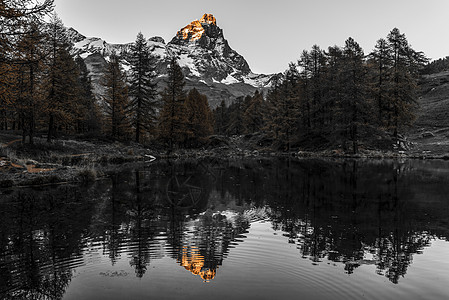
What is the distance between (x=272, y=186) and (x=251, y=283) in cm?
1216

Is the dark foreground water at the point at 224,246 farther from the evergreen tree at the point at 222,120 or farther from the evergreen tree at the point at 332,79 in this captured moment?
the evergreen tree at the point at 222,120

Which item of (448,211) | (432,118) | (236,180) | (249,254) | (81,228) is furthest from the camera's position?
(432,118)

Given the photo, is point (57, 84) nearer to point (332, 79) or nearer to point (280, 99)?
point (280, 99)

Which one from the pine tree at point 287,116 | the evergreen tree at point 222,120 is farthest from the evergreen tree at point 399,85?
the evergreen tree at point 222,120

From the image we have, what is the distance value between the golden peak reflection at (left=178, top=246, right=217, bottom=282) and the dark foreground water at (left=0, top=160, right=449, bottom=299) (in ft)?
0.07

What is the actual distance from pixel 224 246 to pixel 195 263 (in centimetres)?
133

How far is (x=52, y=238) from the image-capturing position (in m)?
7.59

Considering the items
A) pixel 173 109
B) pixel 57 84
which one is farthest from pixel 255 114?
pixel 57 84

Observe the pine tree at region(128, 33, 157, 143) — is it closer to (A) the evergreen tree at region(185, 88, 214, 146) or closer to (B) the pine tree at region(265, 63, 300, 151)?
(A) the evergreen tree at region(185, 88, 214, 146)

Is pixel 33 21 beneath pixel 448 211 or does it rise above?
above

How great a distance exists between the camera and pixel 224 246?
7.36 m

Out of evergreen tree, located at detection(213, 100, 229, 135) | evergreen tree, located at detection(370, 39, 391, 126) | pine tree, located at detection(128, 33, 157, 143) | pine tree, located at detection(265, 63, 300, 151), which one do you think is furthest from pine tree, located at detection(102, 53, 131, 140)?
evergreen tree, located at detection(213, 100, 229, 135)

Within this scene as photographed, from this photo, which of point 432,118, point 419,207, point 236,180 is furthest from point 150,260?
point 432,118

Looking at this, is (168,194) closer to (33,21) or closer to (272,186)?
(272,186)
